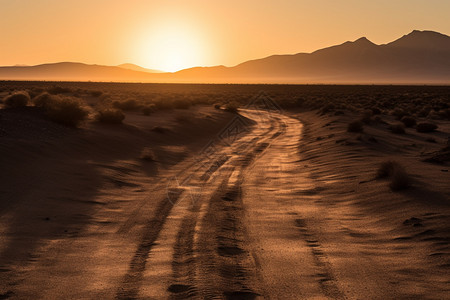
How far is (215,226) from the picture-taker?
10508 millimetres

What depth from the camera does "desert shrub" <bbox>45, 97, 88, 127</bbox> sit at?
22.7 meters

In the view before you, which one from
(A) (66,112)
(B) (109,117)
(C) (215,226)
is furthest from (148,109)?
(C) (215,226)

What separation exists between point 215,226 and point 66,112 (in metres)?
14.5

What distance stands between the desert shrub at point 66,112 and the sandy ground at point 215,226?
2.12 metres

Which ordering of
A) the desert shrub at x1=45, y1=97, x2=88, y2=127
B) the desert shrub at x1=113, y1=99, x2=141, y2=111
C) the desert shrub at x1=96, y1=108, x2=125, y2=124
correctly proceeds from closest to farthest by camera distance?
the desert shrub at x1=45, y1=97, x2=88, y2=127 → the desert shrub at x1=96, y1=108, x2=125, y2=124 → the desert shrub at x1=113, y1=99, x2=141, y2=111

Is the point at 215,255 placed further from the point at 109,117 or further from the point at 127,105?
the point at 127,105

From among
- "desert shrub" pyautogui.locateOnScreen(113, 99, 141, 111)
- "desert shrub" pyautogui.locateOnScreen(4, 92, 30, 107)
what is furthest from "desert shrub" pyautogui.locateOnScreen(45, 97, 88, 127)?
"desert shrub" pyautogui.locateOnScreen(113, 99, 141, 111)

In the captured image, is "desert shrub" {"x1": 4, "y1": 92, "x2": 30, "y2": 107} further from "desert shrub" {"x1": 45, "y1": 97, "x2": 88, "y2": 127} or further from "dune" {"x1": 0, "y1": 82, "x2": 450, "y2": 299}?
"dune" {"x1": 0, "y1": 82, "x2": 450, "y2": 299}

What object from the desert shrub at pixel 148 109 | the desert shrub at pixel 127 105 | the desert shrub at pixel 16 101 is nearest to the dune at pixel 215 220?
the desert shrub at pixel 16 101

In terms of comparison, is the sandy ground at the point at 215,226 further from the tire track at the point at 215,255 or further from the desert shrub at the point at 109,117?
the desert shrub at the point at 109,117

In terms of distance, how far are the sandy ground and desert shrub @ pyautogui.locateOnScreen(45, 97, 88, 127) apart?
83.6 inches

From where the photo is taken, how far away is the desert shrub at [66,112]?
74.6ft

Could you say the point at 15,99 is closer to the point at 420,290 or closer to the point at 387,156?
the point at 387,156

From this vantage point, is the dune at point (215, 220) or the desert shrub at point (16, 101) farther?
the desert shrub at point (16, 101)
